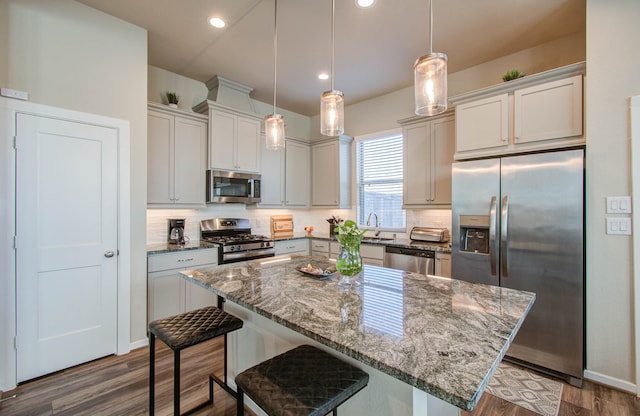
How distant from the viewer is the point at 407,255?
11.0ft

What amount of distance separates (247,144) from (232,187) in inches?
25.2

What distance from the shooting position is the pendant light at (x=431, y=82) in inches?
55.1

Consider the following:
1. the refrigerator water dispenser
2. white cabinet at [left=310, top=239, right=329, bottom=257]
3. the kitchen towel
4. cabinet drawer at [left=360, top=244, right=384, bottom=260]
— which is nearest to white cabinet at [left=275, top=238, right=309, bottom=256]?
white cabinet at [left=310, top=239, right=329, bottom=257]

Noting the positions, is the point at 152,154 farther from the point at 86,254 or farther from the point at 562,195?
the point at 562,195

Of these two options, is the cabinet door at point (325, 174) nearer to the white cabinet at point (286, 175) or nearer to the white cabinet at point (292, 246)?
the white cabinet at point (286, 175)

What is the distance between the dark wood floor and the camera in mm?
1936

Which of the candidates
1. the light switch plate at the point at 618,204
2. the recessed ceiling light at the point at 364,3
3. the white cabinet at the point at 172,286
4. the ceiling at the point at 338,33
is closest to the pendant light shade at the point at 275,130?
the ceiling at the point at 338,33

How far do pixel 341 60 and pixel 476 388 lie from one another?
3.38m

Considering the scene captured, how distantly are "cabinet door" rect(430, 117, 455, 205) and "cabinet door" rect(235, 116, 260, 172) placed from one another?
2.37 m

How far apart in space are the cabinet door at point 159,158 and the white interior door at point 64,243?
57 centimetres

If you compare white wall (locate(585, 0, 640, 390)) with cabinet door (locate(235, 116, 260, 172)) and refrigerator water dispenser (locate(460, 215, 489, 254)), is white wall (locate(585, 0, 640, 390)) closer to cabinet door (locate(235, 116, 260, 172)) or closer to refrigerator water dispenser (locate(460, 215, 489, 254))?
refrigerator water dispenser (locate(460, 215, 489, 254))

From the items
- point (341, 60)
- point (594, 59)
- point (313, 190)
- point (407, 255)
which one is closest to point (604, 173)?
point (594, 59)

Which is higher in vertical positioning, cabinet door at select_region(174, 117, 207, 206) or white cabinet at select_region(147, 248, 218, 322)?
cabinet door at select_region(174, 117, 207, 206)

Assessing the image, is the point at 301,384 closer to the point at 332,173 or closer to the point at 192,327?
the point at 192,327
